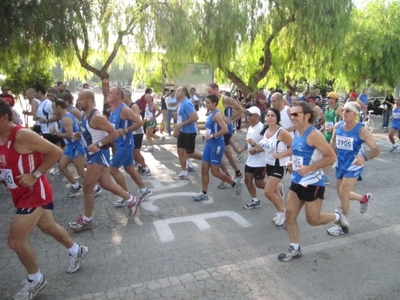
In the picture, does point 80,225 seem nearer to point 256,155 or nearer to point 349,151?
point 256,155

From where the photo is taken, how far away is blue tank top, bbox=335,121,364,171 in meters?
4.74

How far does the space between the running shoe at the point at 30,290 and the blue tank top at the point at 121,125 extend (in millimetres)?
2598

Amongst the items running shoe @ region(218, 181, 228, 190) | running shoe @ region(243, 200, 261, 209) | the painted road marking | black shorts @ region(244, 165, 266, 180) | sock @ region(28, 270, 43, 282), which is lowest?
running shoe @ region(218, 181, 228, 190)

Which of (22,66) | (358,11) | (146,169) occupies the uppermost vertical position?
(358,11)

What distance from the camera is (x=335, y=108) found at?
299 inches

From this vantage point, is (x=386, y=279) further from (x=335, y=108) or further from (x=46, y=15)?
(x=46, y=15)

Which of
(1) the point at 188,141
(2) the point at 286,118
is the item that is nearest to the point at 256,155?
(2) the point at 286,118

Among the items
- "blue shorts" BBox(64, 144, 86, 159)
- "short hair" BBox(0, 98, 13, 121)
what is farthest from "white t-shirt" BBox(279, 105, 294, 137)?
"short hair" BBox(0, 98, 13, 121)

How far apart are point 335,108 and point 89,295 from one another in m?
6.10

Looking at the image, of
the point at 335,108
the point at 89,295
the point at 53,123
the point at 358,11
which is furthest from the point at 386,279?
the point at 358,11

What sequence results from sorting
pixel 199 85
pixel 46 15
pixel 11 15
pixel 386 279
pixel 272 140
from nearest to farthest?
pixel 386 279, pixel 272 140, pixel 11 15, pixel 46 15, pixel 199 85

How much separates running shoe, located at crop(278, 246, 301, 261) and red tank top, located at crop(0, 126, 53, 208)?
2483mm

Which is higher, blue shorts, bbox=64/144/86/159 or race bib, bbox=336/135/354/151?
race bib, bbox=336/135/354/151

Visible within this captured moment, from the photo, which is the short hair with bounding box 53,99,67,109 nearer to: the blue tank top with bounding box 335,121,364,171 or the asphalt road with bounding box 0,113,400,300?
the asphalt road with bounding box 0,113,400,300
